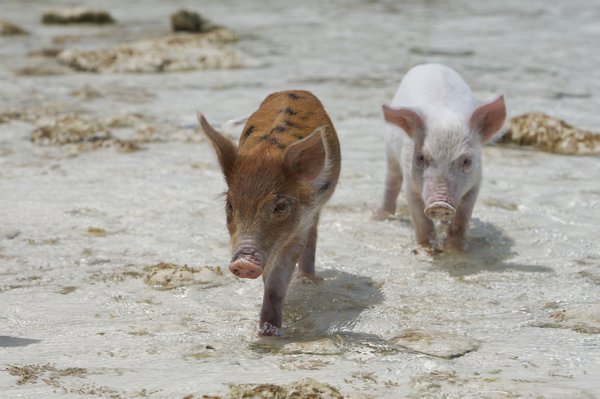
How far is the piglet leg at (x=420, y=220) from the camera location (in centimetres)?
598

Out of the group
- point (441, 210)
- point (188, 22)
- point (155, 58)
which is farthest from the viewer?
point (188, 22)

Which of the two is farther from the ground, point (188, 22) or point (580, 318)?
point (188, 22)

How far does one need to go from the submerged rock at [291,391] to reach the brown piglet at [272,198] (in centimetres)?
69

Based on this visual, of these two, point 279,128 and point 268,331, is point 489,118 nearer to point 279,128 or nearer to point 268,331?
point 279,128

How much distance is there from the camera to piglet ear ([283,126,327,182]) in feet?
14.5

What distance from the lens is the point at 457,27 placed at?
1667 centimetres

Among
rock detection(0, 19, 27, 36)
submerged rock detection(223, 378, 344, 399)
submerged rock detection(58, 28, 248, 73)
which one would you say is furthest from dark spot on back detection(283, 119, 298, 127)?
rock detection(0, 19, 27, 36)

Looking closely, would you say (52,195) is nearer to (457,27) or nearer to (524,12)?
(457,27)

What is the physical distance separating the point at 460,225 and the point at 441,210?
46cm

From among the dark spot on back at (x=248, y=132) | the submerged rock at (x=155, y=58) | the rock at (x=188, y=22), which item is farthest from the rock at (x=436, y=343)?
the rock at (x=188, y=22)

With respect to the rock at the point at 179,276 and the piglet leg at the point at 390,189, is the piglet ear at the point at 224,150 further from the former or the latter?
the piglet leg at the point at 390,189

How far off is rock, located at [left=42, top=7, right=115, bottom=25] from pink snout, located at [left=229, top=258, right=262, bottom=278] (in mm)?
16290

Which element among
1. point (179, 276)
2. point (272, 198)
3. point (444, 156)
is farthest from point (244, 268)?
point (444, 156)

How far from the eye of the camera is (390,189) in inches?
265
